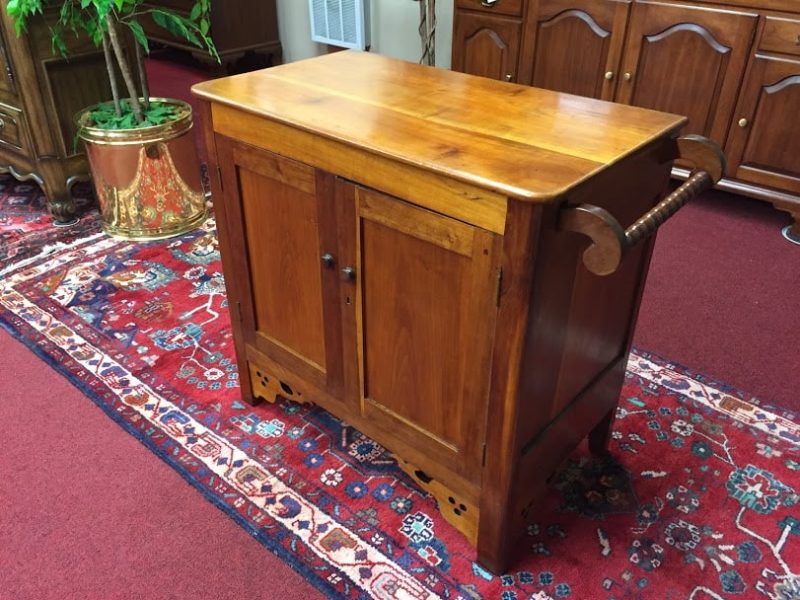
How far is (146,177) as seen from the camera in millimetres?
2500

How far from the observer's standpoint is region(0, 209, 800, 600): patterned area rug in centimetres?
132

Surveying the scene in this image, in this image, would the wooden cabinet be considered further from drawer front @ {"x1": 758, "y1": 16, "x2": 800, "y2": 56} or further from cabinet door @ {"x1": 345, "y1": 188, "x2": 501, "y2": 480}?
cabinet door @ {"x1": 345, "y1": 188, "x2": 501, "y2": 480}

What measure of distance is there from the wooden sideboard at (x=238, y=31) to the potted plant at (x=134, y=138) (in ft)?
5.44

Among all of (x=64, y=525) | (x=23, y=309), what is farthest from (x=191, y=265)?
Answer: (x=64, y=525)

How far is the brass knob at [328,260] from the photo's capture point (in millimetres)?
1272

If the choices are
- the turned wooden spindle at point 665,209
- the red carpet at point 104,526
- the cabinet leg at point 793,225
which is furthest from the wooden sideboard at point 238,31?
the turned wooden spindle at point 665,209

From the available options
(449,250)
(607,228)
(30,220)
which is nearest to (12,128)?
(30,220)

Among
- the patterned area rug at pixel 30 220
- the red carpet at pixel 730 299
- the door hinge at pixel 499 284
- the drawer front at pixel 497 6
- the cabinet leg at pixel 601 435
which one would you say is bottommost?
the patterned area rug at pixel 30 220

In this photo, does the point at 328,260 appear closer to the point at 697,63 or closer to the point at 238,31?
the point at 697,63

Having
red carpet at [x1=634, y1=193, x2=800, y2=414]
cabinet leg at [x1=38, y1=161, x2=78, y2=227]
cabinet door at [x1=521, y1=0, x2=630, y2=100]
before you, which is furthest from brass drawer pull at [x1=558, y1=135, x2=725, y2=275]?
cabinet leg at [x1=38, y1=161, x2=78, y2=227]

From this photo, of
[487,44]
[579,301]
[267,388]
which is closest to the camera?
[579,301]

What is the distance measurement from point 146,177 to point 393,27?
6.56ft

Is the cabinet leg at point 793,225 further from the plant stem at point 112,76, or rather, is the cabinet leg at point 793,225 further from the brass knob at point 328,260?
the plant stem at point 112,76

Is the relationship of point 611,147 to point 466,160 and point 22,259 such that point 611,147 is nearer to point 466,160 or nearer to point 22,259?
point 466,160
